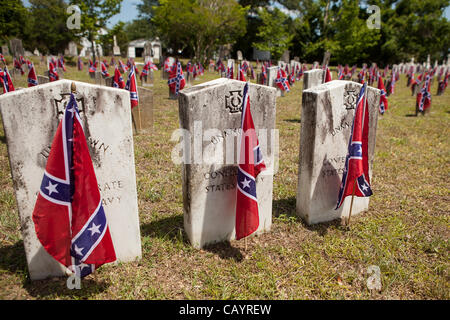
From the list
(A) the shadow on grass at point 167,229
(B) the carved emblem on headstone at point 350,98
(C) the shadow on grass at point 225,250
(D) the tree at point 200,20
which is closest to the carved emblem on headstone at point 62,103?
(A) the shadow on grass at point 167,229

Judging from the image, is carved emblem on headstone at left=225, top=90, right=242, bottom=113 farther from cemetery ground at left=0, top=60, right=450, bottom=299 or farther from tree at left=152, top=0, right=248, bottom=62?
tree at left=152, top=0, right=248, bottom=62

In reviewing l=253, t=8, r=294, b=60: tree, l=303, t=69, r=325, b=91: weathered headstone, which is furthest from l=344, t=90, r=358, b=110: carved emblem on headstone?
l=253, t=8, r=294, b=60: tree

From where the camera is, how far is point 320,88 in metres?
4.00

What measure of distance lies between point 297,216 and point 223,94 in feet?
7.10

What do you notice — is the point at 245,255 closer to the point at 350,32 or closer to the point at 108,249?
the point at 108,249

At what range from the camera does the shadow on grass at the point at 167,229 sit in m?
3.88

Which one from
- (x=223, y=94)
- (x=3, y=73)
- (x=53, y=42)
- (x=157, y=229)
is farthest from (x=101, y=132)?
(x=53, y=42)

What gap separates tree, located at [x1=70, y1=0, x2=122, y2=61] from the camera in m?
28.6

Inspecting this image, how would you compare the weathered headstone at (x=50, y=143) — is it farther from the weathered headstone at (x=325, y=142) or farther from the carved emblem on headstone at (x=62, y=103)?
the weathered headstone at (x=325, y=142)

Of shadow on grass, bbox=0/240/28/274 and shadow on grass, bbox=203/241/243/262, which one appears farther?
shadow on grass, bbox=203/241/243/262

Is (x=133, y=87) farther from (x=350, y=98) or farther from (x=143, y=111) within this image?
(x=350, y=98)

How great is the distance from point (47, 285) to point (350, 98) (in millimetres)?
4059

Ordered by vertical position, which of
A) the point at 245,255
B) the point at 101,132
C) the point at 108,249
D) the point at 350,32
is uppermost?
the point at 350,32

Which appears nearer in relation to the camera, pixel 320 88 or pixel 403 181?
pixel 320 88
